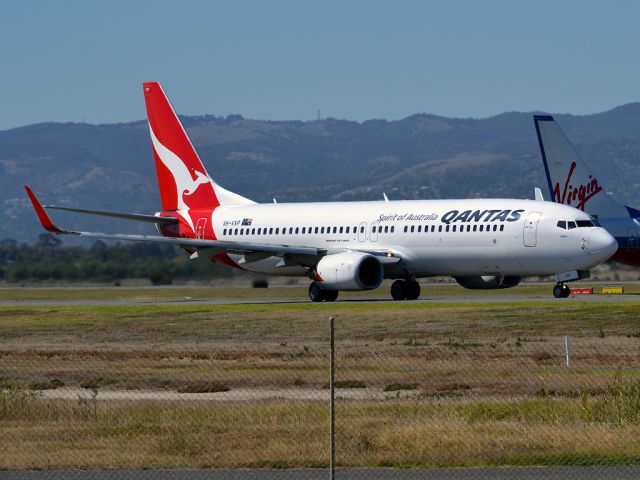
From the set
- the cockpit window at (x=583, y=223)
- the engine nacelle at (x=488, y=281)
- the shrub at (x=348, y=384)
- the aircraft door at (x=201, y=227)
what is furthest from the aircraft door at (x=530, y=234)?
the shrub at (x=348, y=384)

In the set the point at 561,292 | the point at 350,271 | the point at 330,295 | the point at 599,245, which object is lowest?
the point at 330,295

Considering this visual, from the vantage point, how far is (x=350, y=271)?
176 feet

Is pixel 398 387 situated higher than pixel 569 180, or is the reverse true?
pixel 569 180

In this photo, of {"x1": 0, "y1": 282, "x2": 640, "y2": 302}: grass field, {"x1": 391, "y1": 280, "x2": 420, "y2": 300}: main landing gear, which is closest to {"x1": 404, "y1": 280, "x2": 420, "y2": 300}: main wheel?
{"x1": 391, "y1": 280, "x2": 420, "y2": 300}: main landing gear

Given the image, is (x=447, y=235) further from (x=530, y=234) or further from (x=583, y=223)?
(x=583, y=223)

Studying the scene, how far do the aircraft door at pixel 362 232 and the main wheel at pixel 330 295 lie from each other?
2213mm

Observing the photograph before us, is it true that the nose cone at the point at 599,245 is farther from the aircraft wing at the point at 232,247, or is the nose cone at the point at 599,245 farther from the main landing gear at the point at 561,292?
the aircraft wing at the point at 232,247

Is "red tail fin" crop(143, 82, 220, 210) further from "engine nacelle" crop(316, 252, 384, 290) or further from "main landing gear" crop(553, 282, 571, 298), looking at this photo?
"main landing gear" crop(553, 282, 571, 298)

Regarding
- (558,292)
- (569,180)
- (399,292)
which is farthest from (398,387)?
(569,180)

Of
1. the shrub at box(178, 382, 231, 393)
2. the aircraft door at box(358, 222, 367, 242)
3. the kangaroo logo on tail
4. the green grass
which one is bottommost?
the shrub at box(178, 382, 231, 393)

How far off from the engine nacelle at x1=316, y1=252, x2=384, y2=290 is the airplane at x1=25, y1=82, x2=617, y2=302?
48mm

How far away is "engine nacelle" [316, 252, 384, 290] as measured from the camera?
53656mm

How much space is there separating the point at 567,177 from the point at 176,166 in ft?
65.4

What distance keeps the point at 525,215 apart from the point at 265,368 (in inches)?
895
